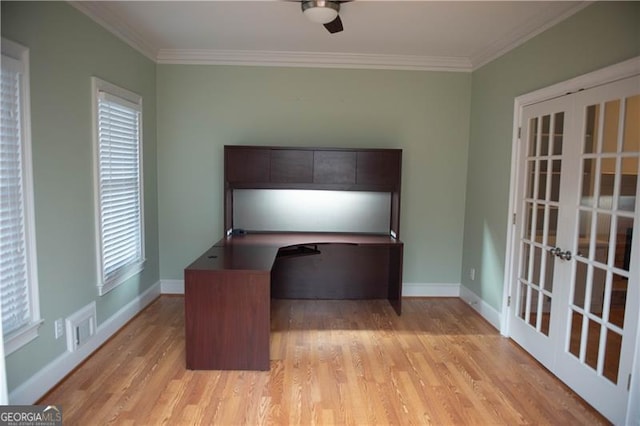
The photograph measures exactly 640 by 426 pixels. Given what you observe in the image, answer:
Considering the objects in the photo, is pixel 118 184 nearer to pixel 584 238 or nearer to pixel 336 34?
pixel 336 34

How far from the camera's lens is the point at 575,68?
2.63 metres

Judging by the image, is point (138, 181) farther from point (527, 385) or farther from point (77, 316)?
point (527, 385)

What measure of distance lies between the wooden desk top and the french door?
1310 millimetres

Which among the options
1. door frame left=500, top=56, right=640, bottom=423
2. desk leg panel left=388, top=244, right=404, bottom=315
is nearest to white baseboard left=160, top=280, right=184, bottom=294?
desk leg panel left=388, top=244, right=404, bottom=315

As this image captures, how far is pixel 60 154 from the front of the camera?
8.49 ft

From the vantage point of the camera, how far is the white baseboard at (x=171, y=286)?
4.45 metres

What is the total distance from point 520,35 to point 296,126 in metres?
2.23

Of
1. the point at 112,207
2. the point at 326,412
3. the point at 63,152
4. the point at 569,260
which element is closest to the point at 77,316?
the point at 112,207

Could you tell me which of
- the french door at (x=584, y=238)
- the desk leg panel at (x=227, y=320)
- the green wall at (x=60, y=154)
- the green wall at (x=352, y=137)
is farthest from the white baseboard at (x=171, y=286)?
the french door at (x=584, y=238)

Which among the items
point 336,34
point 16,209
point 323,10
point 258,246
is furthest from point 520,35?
point 16,209

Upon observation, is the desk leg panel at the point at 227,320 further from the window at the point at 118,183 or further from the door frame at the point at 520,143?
the door frame at the point at 520,143

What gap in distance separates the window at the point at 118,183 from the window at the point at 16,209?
0.72 metres

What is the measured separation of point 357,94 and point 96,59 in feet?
8.06

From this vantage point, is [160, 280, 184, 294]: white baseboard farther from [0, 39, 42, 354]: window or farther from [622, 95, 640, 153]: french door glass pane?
[622, 95, 640, 153]: french door glass pane
